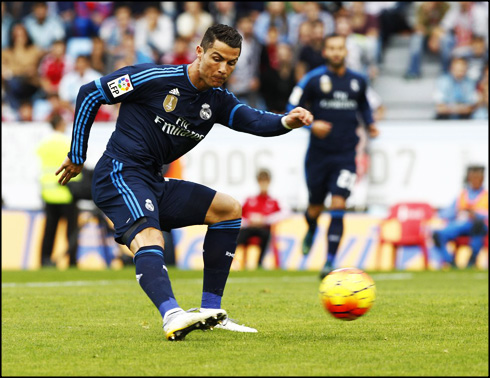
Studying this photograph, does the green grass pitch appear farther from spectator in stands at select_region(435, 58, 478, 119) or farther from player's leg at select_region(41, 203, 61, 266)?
spectator in stands at select_region(435, 58, 478, 119)

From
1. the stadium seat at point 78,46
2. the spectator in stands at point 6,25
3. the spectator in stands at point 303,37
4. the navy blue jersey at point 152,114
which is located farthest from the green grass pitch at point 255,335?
the spectator in stands at point 6,25

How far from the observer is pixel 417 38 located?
1952 centimetres

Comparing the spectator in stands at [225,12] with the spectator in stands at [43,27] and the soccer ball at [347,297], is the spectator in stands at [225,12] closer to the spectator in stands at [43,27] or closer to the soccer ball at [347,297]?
the spectator in stands at [43,27]

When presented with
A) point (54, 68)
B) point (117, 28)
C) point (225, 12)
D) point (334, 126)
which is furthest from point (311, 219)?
point (117, 28)

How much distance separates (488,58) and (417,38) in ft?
5.54

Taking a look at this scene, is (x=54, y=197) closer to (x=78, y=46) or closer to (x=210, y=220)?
(x=78, y=46)

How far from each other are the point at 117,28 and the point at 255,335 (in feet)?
49.2

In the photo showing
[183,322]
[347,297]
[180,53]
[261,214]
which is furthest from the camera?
[180,53]

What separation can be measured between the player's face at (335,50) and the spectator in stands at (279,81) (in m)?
6.20

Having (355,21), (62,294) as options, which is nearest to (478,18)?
(355,21)

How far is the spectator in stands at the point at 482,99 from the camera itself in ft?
56.3

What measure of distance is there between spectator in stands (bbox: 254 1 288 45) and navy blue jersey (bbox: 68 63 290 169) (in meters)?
12.6

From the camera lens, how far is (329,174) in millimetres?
12156

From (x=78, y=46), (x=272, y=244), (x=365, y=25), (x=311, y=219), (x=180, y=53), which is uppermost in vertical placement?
(x=365, y=25)
